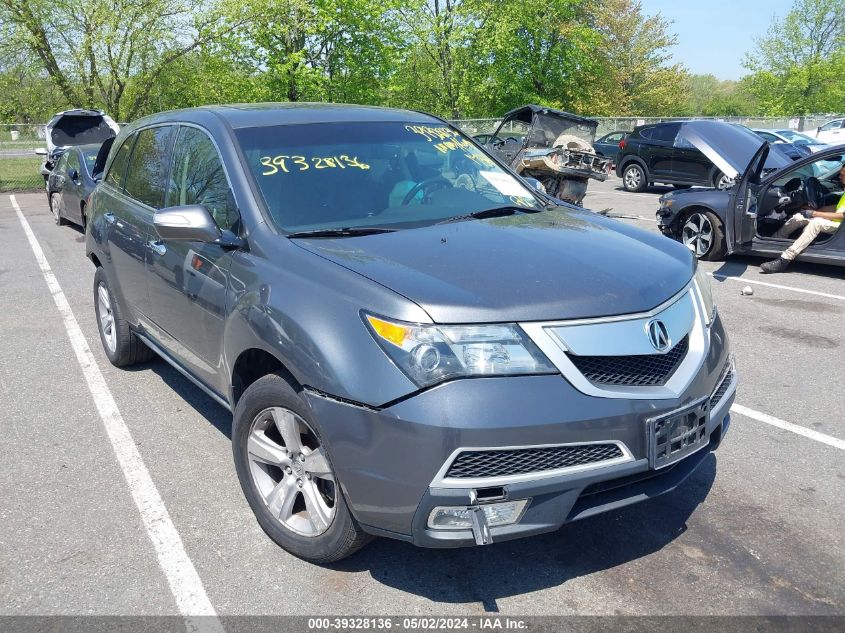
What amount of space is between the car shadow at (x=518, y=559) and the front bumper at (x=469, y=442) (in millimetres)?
459

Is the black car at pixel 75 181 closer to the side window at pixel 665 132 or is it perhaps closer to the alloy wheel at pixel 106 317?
the alloy wheel at pixel 106 317

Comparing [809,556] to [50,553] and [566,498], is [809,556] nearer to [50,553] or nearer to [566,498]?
[566,498]

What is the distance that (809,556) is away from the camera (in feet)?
10.1

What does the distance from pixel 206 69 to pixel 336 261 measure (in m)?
25.7

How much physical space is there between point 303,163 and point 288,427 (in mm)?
1398

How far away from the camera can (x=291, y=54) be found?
2580cm

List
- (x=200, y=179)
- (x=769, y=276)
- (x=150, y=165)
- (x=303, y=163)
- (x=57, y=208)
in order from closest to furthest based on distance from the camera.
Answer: (x=303, y=163), (x=200, y=179), (x=150, y=165), (x=769, y=276), (x=57, y=208)

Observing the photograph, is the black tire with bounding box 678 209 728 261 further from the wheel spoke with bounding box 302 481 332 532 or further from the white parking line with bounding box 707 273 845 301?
the wheel spoke with bounding box 302 481 332 532

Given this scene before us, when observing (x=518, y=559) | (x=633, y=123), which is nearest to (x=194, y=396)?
(x=518, y=559)

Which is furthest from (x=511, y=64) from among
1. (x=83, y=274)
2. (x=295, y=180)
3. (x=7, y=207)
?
(x=295, y=180)

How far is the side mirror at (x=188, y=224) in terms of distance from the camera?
3268 mm

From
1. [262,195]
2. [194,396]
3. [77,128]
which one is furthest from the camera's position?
[77,128]

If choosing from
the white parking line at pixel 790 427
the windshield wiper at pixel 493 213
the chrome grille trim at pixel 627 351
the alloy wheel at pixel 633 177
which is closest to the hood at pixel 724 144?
the white parking line at pixel 790 427

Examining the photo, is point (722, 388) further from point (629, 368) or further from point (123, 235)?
point (123, 235)
